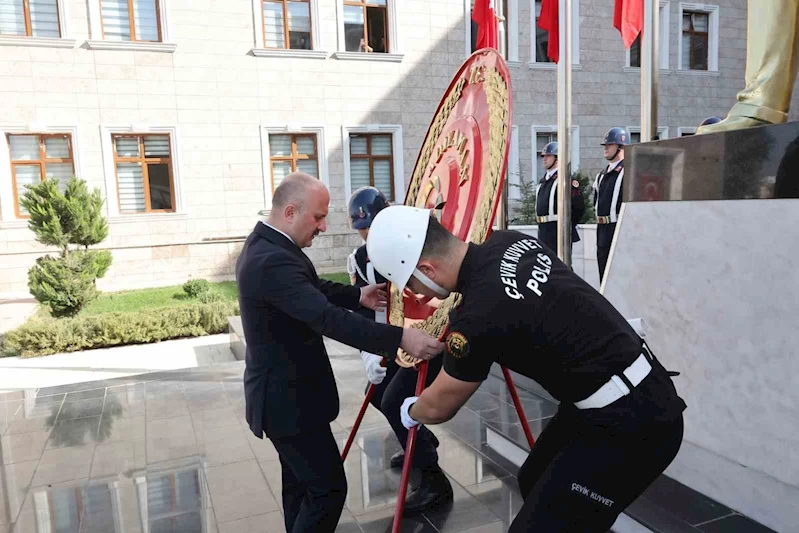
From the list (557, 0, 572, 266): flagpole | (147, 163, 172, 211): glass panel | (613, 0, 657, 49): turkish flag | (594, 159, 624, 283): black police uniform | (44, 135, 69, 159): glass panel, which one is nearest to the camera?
(557, 0, 572, 266): flagpole

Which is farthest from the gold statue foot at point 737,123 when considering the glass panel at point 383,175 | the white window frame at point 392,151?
the glass panel at point 383,175

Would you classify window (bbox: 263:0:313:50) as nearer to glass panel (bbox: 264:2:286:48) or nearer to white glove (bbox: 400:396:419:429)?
glass panel (bbox: 264:2:286:48)

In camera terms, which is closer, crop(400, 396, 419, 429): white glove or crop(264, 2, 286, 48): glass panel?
crop(400, 396, 419, 429): white glove

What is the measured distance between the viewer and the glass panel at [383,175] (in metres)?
16.5

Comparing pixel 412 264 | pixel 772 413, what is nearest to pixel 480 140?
pixel 412 264

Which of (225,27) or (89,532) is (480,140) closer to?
(89,532)

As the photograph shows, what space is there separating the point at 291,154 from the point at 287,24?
3.25 meters

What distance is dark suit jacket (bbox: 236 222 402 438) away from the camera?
2.31m

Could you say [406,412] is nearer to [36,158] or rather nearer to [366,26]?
[36,158]

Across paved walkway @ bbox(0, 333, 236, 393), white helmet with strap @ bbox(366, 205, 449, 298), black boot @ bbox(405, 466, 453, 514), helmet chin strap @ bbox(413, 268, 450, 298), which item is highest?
white helmet with strap @ bbox(366, 205, 449, 298)

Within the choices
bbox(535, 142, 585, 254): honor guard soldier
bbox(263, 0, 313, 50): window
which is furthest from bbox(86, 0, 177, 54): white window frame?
bbox(535, 142, 585, 254): honor guard soldier

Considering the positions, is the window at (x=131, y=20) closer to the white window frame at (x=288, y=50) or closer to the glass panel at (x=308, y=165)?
the white window frame at (x=288, y=50)

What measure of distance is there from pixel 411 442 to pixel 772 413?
61.1 inches

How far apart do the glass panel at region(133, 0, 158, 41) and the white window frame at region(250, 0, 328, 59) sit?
7.40 feet
